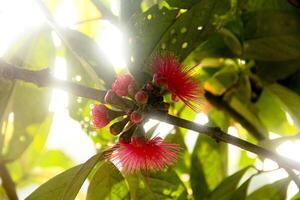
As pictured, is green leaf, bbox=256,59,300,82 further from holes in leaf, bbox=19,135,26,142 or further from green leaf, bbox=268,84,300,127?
holes in leaf, bbox=19,135,26,142

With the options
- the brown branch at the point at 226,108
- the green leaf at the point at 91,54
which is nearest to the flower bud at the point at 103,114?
the green leaf at the point at 91,54

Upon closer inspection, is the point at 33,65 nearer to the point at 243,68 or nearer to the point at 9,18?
the point at 9,18

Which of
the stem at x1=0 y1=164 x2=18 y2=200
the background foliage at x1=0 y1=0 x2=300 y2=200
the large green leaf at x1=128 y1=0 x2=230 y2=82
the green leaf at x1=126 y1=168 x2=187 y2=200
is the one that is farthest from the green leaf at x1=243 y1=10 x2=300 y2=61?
the stem at x1=0 y1=164 x2=18 y2=200

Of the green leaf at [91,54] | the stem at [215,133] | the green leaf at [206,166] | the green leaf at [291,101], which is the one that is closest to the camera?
the stem at [215,133]

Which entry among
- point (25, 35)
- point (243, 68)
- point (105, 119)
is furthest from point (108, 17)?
point (105, 119)


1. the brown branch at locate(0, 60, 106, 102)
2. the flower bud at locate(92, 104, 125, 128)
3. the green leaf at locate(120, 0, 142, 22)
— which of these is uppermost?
the green leaf at locate(120, 0, 142, 22)

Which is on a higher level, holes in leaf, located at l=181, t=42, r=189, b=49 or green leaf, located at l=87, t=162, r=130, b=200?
holes in leaf, located at l=181, t=42, r=189, b=49

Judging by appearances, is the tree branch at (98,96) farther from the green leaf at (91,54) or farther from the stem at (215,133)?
the green leaf at (91,54)

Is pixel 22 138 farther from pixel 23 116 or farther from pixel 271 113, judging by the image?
pixel 271 113
